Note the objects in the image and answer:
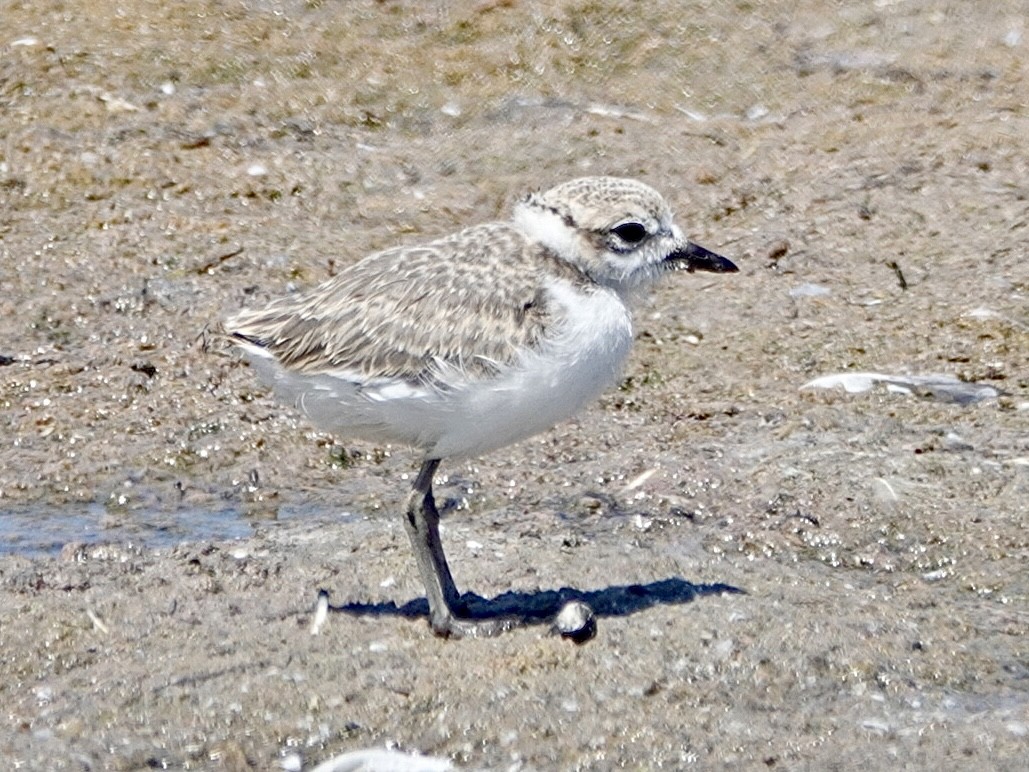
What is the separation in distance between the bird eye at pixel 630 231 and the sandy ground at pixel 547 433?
3.54ft

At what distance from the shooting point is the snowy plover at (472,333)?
15.4ft

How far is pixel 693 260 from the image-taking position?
510cm

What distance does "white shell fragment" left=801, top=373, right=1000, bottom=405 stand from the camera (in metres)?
6.61

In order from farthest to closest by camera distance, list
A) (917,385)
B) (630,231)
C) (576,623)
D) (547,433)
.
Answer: (917,385) → (547,433) → (630,231) → (576,623)

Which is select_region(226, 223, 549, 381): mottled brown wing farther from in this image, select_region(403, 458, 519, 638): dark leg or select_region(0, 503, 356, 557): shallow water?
select_region(0, 503, 356, 557): shallow water

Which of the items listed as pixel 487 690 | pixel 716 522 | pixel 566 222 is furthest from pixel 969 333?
pixel 487 690

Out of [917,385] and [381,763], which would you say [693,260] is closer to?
[381,763]

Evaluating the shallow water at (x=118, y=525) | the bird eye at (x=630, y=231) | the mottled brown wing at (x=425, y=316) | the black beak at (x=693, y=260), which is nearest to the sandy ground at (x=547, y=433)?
the shallow water at (x=118, y=525)

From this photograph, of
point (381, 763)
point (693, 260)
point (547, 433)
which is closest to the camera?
point (381, 763)

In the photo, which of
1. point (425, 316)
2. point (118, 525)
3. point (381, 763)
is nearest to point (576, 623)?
point (381, 763)

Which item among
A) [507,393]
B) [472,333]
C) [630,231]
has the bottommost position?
[507,393]

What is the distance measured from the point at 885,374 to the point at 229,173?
3534mm

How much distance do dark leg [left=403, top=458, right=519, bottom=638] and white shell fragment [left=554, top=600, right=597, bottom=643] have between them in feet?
0.62

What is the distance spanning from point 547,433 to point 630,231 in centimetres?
179
